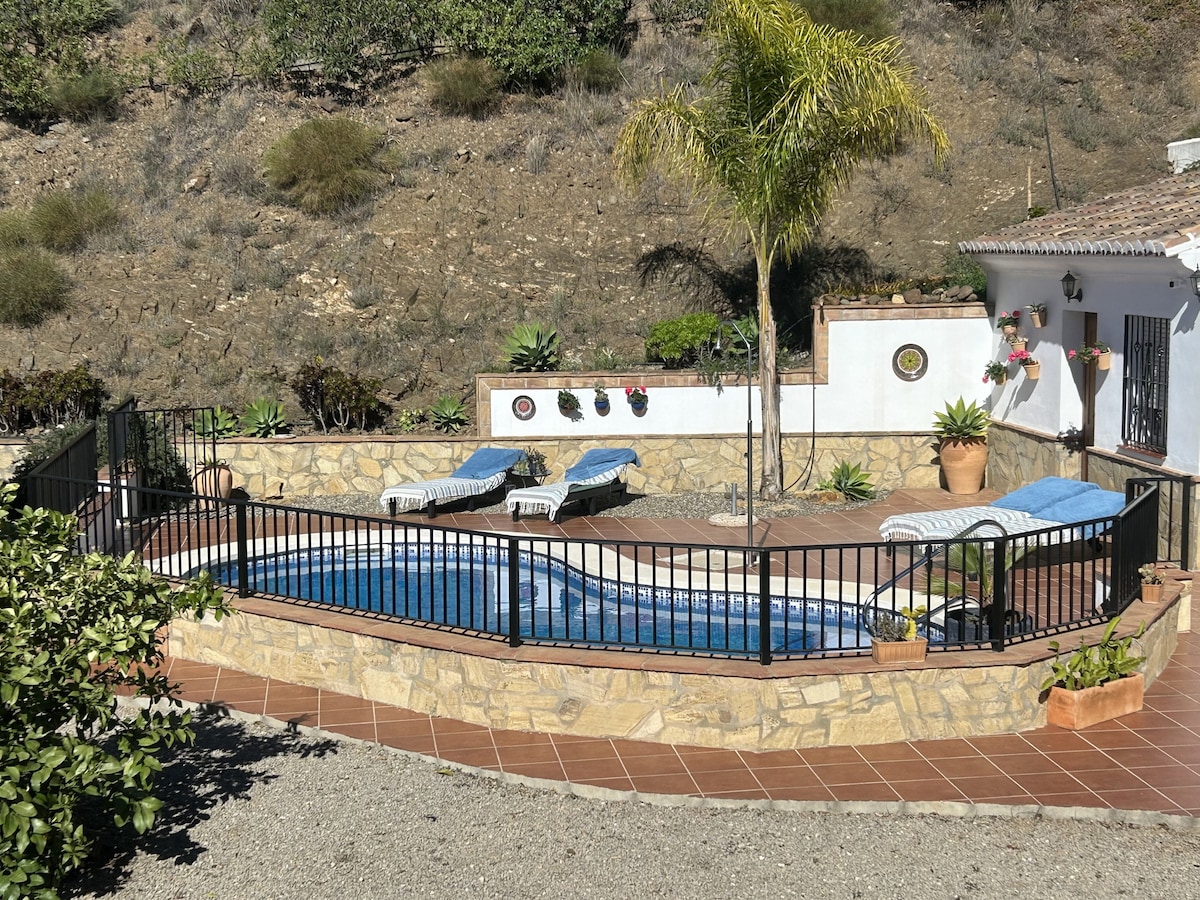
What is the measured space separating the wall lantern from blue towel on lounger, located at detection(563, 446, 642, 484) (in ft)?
18.9

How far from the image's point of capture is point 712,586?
39.1ft

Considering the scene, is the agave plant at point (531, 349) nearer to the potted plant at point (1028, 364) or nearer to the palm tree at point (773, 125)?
the palm tree at point (773, 125)

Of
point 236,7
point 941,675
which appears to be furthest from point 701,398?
point 236,7

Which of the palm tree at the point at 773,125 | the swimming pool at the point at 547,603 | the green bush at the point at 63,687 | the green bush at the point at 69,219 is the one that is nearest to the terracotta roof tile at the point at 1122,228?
the palm tree at the point at 773,125

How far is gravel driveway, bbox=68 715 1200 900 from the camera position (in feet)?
21.5

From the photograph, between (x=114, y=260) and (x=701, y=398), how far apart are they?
12.1 m

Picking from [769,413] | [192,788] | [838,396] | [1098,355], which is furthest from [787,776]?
[838,396]

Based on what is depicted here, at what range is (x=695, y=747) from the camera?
334 inches

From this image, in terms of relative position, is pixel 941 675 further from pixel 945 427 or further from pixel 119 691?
pixel 945 427

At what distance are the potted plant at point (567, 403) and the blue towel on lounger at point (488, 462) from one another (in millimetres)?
915

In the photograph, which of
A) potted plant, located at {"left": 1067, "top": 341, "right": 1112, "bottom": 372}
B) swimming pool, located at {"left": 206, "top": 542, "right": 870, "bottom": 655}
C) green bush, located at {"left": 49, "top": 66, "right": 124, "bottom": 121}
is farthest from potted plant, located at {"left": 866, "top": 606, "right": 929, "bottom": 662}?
green bush, located at {"left": 49, "top": 66, "right": 124, "bottom": 121}

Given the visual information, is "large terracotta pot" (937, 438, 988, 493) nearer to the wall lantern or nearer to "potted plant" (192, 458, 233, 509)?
the wall lantern

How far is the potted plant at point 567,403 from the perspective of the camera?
17672mm

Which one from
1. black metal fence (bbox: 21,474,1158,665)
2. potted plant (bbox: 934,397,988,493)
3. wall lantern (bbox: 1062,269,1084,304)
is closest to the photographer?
black metal fence (bbox: 21,474,1158,665)
